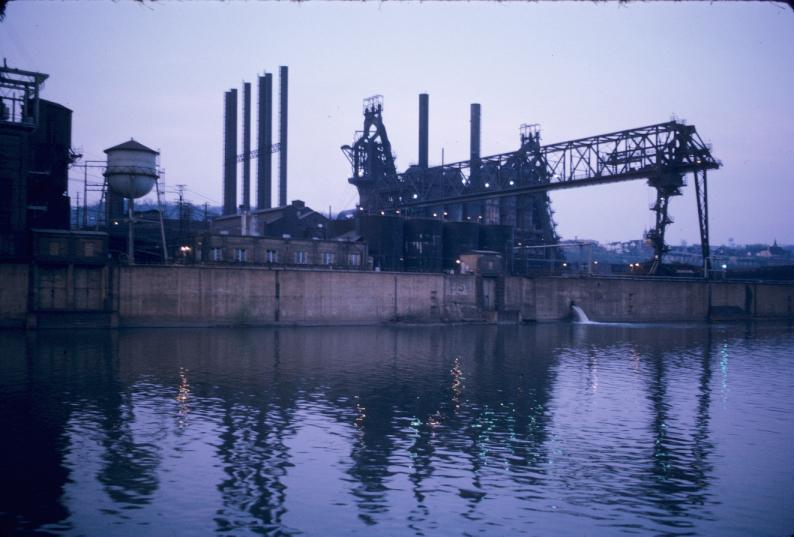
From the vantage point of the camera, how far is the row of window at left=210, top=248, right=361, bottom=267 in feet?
205

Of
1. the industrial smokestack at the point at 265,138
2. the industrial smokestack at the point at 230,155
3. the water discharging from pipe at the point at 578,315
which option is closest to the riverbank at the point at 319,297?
the water discharging from pipe at the point at 578,315

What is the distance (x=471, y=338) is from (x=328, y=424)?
106 feet

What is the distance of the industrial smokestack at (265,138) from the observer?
98500 mm

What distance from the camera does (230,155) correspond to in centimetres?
10200

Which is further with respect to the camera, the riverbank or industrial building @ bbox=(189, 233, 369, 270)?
industrial building @ bbox=(189, 233, 369, 270)

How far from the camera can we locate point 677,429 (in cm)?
2016

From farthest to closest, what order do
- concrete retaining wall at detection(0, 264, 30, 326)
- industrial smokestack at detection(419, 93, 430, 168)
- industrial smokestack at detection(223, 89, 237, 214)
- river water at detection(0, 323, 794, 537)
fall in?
industrial smokestack at detection(419, 93, 430, 168) → industrial smokestack at detection(223, 89, 237, 214) → concrete retaining wall at detection(0, 264, 30, 326) → river water at detection(0, 323, 794, 537)

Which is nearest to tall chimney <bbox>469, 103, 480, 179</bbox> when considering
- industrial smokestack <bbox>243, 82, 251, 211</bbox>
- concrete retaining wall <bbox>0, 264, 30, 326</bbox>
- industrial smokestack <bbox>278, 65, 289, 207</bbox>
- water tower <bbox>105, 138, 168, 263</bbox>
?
industrial smokestack <bbox>278, 65, 289, 207</bbox>

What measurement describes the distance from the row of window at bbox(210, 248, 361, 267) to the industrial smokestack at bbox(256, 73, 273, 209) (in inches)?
1313

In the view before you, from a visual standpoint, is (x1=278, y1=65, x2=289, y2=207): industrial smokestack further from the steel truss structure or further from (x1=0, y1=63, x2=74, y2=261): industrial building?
(x1=0, y1=63, x2=74, y2=261): industrial building

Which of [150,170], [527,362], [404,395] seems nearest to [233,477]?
[404,395]

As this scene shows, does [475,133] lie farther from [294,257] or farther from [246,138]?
[294,257]

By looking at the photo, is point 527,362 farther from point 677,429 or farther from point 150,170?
point 150,170

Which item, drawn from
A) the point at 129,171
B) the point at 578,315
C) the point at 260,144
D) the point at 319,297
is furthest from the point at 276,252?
the point at 260,144
